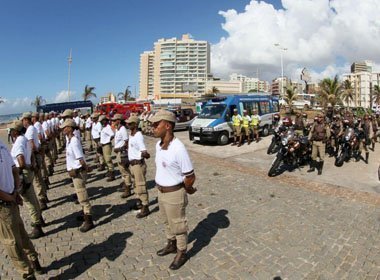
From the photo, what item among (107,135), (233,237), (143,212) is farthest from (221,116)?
(233,237)

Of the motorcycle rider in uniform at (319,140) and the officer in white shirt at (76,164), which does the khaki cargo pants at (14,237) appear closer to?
the officer in white shirt at (76,164)

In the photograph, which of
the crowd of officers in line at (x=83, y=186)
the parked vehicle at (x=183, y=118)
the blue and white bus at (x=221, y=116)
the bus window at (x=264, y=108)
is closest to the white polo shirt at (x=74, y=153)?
the crowd of officers in line at (x=83, y=186)

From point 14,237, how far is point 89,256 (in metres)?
1.22

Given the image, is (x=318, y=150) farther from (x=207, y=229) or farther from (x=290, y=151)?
(x=207, y=229)

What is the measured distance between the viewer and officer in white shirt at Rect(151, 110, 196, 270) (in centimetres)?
361

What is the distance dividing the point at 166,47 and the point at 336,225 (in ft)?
Result: 482

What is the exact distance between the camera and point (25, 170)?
486cm

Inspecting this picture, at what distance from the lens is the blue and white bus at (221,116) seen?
46.0 ft

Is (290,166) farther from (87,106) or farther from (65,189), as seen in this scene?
(87,106)

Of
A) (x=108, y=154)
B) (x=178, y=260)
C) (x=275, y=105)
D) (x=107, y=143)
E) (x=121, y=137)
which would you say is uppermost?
(x=275, y=105)

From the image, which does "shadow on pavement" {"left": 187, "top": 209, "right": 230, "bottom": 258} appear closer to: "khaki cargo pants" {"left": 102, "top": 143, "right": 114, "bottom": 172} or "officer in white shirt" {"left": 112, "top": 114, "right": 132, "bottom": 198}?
"officer in white shirt" {"left": 112, "top": 114, "right": 132, "bottom": 198}

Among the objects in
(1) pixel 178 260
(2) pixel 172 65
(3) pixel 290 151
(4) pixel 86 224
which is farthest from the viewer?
(2) pixel 172 65

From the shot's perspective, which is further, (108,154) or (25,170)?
(108,154)

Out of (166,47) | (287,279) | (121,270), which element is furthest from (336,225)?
(166,47)
